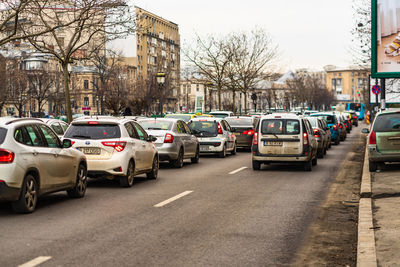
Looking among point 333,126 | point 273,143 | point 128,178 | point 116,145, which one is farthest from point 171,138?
point 333,126

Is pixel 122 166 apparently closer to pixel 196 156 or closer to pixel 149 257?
pixel 149 257

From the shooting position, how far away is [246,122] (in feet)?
104

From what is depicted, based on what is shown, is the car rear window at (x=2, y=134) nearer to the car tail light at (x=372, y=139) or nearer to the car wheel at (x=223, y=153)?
the car tail light at (x=372, y=139)

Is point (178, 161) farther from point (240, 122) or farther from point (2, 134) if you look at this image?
point (240, 122)

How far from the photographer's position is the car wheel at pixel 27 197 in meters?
10.3

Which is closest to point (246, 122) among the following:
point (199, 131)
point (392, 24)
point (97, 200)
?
point (199, 131)

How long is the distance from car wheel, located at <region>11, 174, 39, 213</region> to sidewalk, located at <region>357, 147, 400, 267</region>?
4.99 metres

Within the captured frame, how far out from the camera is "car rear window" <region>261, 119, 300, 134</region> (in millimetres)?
19734

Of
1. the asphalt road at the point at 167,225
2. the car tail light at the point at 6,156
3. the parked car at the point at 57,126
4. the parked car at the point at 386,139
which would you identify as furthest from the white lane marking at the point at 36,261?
the parked car at the point at 57,126

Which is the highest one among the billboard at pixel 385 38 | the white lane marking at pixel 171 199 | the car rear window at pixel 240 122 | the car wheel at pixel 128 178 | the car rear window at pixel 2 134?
the billboard at pixel 385 38

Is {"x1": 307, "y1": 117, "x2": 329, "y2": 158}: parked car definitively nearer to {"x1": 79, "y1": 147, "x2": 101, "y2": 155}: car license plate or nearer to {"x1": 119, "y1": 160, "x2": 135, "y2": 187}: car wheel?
{"x1": 119, "y1": 160, "x2": 135, "y2": 187}: car wheel

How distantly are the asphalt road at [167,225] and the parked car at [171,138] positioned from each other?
4.04 m

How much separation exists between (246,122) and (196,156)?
27.9ft

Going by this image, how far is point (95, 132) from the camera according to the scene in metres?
14.8
